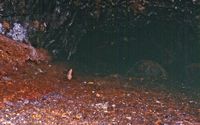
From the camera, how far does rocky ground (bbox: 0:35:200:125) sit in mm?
11297

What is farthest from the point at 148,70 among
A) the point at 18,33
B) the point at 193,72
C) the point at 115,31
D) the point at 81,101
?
the point at 18,33

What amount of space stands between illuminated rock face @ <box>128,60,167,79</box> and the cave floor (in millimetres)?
2508

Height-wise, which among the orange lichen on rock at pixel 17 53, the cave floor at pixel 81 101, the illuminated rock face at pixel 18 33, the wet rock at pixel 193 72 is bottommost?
the cave floor at pixel 81 101

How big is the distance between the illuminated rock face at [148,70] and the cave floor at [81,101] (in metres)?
2.51

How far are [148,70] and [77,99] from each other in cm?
635

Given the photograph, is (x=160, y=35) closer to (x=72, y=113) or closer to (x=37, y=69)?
(x=37, y=69)

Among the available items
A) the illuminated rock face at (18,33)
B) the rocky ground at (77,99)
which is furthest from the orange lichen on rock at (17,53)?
the illuminated rock face at (18,33)

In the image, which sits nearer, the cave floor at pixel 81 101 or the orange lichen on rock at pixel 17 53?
the cave floor at pixel 81 101

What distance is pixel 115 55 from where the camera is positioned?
18.5m

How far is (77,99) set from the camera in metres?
12.5

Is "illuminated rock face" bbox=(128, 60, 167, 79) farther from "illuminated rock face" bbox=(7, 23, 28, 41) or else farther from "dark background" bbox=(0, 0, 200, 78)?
"illuminated rock face" bbox=(7, 23, 28, 41)

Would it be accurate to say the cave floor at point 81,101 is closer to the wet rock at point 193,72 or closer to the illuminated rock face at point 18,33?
the illuminated rock face at point 18,33

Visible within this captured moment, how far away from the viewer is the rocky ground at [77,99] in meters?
11.3

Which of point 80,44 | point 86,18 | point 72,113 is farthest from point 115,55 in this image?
point 72,113
